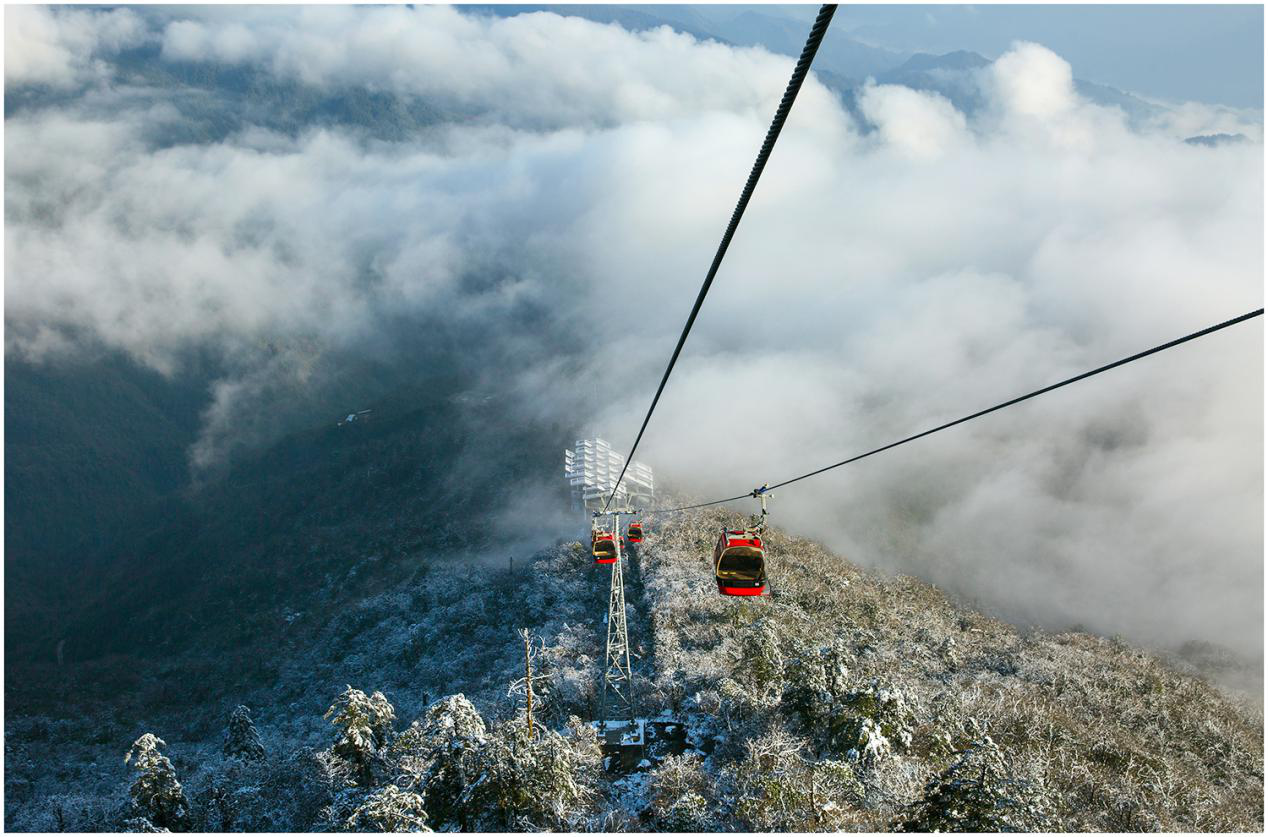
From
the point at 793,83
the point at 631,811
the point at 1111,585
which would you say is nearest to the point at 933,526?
the point at 1111,585

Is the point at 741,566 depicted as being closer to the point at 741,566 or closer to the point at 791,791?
the point at 741,566

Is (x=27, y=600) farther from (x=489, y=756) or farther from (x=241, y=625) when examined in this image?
(x=489, y=756)

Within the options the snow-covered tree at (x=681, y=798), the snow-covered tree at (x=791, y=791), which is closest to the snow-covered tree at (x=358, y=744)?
the snow-covered tree at (x=681, y=798)

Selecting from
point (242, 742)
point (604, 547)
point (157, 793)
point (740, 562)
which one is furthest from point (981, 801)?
point (242, 742)

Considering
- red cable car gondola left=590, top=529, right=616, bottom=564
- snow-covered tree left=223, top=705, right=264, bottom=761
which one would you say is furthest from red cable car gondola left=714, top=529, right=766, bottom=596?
snow-covered tree left=223, top=705, right=264, bottom=761

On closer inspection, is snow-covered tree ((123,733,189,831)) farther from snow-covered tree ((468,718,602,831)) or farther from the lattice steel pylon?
the lattice steel pylon

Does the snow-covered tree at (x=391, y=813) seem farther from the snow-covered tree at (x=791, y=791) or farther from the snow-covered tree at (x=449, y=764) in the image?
the snow-covered tree at (x=791, y=791)

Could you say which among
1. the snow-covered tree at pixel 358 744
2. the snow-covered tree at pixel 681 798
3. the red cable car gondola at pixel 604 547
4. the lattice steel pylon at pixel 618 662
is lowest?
the snow-covered tree at pixel 681 798
